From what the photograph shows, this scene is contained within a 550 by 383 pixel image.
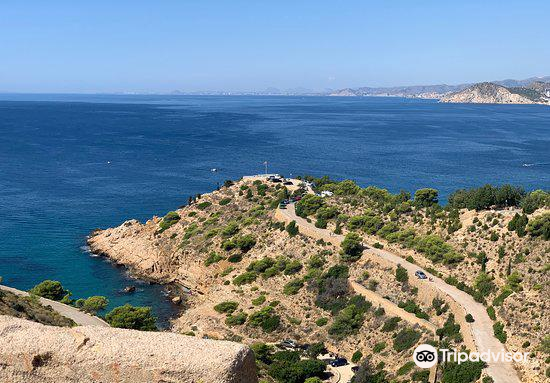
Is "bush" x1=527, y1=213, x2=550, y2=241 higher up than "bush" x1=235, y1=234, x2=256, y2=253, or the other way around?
"bush" x1=527, y1=213, x2=550, y2=241

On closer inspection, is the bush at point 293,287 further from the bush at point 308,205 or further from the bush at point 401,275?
the bush at point 308,205

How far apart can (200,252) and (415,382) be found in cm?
3086

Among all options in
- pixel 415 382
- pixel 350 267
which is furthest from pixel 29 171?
pixel 415 382

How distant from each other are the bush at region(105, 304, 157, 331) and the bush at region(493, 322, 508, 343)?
2156cm

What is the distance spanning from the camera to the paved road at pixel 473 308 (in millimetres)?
26650

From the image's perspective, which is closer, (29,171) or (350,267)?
(350,267)

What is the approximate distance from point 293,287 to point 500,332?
17.6 metres

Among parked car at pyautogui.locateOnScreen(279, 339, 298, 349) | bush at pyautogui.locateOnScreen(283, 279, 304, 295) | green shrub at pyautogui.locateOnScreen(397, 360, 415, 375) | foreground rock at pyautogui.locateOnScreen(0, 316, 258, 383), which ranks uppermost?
foreground rock at pyautogui.locateOnScreen(0, 316, 258, 383)

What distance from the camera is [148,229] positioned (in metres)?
61.0

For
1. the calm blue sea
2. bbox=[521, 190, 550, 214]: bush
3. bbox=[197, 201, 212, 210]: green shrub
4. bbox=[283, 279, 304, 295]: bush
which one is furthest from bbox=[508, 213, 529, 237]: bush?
bbox=[197, 201, 212, 210]: green shrub

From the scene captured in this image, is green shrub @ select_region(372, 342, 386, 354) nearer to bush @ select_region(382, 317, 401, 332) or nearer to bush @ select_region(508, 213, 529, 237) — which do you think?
bush @ select_region(382, 317, 401, 332)

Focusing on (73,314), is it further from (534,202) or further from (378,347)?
(534,202)

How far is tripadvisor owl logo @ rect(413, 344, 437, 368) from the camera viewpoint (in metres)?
28.5

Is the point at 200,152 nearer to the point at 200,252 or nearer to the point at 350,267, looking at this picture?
the point at 200,252
